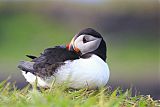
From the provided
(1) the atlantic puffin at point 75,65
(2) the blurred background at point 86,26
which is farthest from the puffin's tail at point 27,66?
(2) the blurred background at point 86,26

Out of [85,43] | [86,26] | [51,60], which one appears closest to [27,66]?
[51,60]

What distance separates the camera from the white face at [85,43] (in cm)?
636

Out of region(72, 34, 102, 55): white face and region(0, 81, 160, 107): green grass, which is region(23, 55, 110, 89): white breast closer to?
region(0, 81, 160, 107): green grass

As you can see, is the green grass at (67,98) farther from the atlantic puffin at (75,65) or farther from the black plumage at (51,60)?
the black plumage at (51,60)

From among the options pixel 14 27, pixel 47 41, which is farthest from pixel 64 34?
pixel 14 27

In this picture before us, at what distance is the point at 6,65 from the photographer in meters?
16.0

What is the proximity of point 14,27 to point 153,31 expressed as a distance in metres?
3.33

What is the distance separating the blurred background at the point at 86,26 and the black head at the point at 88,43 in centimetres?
907

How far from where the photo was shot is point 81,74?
600cm

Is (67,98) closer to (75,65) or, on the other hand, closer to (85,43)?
(75,65)

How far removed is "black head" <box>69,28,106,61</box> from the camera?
636 cm

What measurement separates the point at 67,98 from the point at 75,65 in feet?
3.10

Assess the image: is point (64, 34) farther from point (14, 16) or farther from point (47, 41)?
point (14, 16)

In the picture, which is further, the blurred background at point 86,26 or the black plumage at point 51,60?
the blurred background at point 86,26
